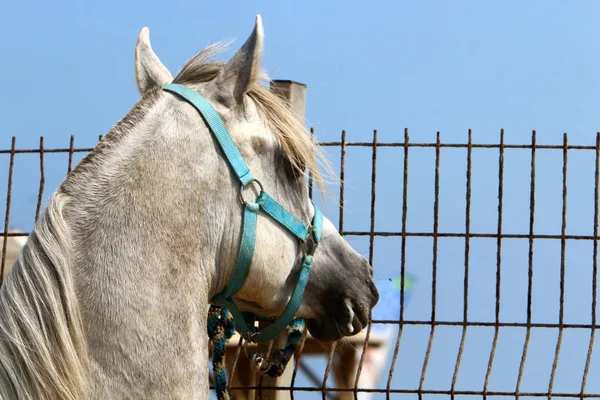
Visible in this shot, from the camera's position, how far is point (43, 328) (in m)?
2.27

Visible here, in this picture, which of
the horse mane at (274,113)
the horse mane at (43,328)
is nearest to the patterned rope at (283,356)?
the horse mane at (274,113)

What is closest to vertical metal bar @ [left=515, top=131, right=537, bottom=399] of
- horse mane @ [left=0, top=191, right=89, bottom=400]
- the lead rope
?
the lead rope

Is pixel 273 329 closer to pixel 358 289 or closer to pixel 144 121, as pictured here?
pixel 358 289

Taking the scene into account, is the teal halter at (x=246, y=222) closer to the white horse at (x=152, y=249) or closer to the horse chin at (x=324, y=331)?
the white horse at (x=152, y=249)

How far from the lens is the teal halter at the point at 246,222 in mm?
2592

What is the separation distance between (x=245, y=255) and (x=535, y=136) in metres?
2.01

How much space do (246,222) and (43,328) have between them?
2.01 ft

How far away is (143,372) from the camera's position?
236 centimetres

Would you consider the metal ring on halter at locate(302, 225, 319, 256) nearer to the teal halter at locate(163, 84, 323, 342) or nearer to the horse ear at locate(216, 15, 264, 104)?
the teal halter at locate(163, 84, 323, 342)

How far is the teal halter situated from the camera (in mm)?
2592

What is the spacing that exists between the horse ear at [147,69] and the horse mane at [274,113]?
9 cm

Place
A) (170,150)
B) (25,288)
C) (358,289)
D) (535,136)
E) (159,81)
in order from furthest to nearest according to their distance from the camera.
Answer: (535,136)
(358,289)
(159,81)
(170,150)
(25,288)

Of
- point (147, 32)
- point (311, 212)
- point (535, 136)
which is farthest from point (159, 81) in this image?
point (535, 136)

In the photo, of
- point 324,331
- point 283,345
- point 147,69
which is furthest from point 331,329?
point 283,345
